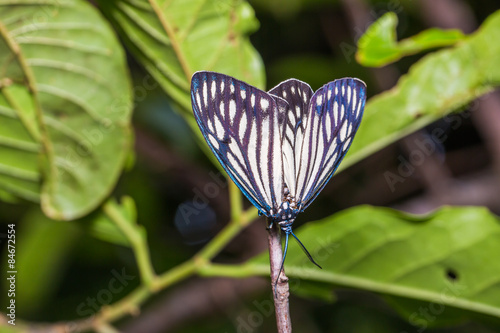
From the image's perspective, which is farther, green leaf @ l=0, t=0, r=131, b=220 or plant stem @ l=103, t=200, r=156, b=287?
plant stem @ l=103, t=200, r=156, b=287

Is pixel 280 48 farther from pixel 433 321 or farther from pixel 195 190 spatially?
pixel 433 321

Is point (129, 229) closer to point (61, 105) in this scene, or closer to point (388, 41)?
point (61, 105)

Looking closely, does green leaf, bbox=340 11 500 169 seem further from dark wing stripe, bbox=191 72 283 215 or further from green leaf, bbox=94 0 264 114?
dark wing stripe, bbox=191 72 283 215

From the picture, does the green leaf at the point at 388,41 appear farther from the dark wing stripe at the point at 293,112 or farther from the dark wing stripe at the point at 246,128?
the dark wing stripe at the point at 246,128

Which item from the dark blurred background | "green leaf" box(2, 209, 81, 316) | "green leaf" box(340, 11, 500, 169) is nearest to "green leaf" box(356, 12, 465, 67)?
"green leaf" box(340, 11, 500, 169)

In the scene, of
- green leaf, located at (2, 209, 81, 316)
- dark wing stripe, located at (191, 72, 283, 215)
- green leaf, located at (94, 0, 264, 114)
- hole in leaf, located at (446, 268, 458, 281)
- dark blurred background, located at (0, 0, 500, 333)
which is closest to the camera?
dark wing stripe, located at (191, 72, 283, 215)
